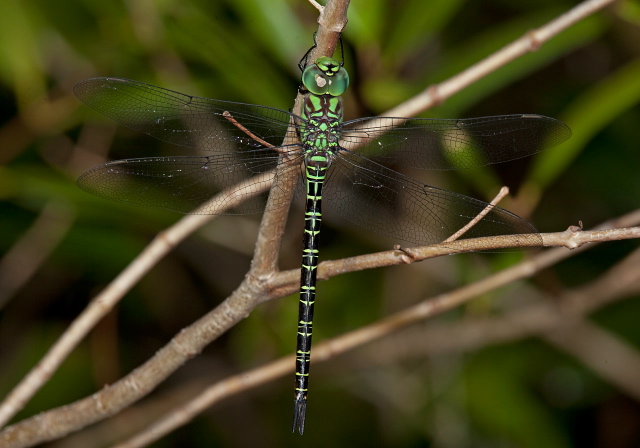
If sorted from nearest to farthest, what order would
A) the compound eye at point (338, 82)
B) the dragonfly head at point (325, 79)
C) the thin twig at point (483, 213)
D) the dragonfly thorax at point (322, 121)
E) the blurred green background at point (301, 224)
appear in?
the thin twig at point (483, 213), the dragonfly head at point (325, 79), the compound eye at point (338, 82), the dragonfly thorax at point (322, 121), the blurred green background at point (301, 224)

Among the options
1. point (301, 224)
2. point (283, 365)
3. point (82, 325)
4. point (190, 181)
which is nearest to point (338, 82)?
point (190, 181)

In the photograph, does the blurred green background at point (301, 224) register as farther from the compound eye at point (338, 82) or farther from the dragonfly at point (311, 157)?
the compound eye at point (338, 82)

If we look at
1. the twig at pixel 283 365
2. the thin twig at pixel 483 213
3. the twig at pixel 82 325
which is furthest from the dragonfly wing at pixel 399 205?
the twig at pixel 82 325

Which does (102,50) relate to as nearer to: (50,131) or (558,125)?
(50,131)

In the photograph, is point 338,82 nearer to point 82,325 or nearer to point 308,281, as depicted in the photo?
point 308,281

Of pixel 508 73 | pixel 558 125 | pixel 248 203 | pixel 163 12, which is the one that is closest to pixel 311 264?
pixel 248 203

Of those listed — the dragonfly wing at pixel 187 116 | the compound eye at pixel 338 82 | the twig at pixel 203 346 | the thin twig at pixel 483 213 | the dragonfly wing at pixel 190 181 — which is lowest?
the twig at pixel 203 346

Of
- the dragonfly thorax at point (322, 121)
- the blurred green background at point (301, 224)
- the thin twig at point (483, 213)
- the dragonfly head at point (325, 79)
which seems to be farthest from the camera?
the blurred green background at point (301, 224)

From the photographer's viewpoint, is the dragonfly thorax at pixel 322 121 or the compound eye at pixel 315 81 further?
the dragonfly thorax at pixel 322 121
